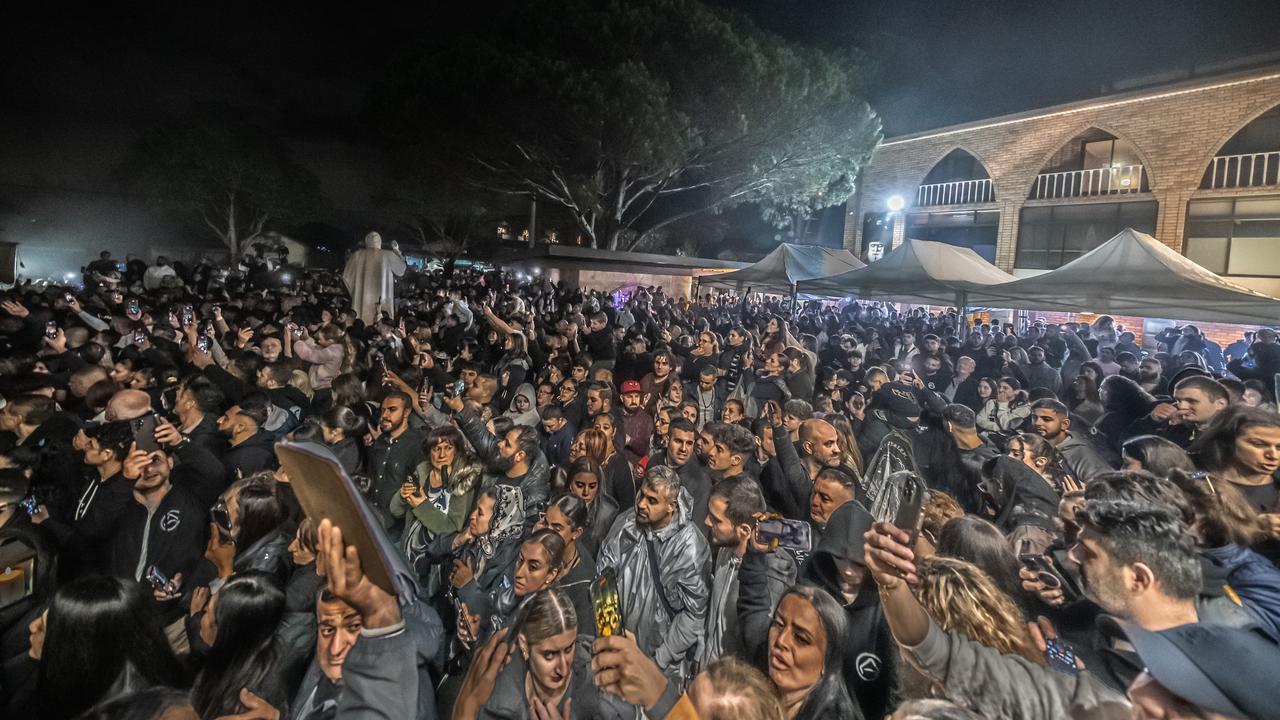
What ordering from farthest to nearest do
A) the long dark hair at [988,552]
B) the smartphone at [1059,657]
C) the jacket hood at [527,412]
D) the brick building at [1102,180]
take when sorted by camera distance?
the brick building at [1102,180]
the jacket hood at [527,412]
the long dark hair at [988,552]
the smartphone at [1059,657]

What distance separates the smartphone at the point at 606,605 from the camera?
8.41 feet

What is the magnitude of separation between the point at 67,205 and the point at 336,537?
164 feet

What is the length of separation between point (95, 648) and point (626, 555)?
1965 millimetres

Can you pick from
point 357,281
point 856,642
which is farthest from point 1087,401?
point 357,281

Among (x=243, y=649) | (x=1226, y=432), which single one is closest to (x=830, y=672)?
(x=243, y=649)

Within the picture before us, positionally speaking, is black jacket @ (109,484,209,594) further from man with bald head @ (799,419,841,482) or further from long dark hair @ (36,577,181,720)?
man with bald head @ (799,419,841,482)

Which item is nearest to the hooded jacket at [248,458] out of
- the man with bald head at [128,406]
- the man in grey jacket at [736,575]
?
the man with bald head at [128,406]

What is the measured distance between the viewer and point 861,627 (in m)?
2.40

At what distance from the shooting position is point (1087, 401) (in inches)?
218

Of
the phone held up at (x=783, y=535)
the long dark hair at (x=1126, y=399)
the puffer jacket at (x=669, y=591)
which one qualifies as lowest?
the puffer jacket at (x=669, y=591)

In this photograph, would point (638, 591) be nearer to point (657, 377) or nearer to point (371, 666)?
point (371, 666)

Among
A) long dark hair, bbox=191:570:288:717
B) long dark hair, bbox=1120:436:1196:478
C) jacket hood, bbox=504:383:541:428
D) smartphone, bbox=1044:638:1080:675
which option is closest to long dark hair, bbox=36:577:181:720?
long dark hair, bbox=191:570:288:717

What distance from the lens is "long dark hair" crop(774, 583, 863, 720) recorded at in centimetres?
208

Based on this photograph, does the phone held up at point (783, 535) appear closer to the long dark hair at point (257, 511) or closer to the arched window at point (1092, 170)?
the long dark hair at point (257, 511)
